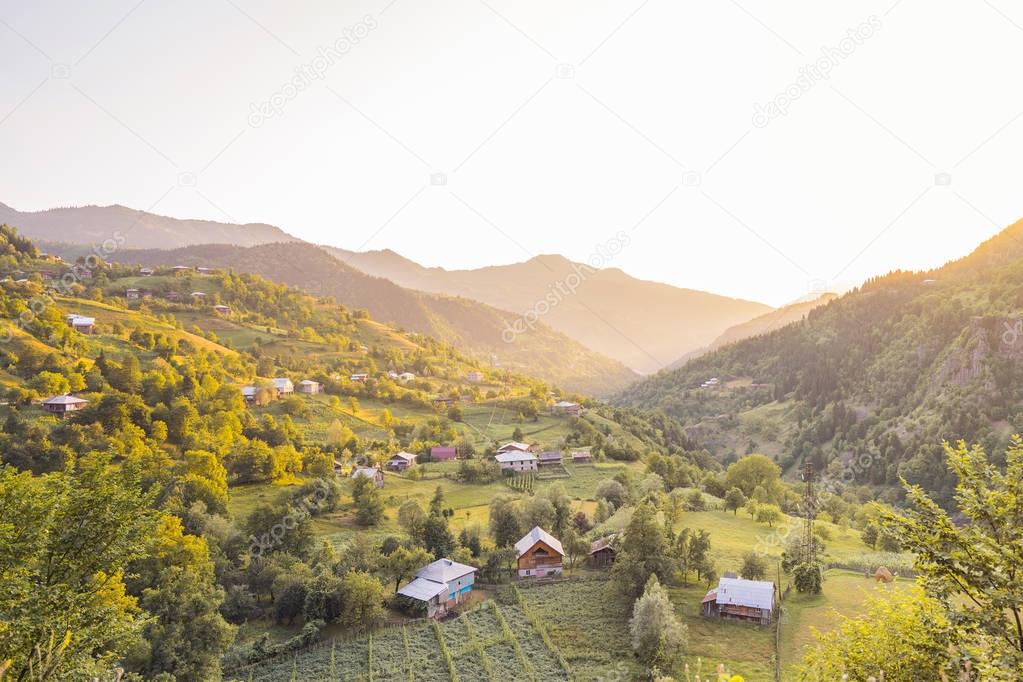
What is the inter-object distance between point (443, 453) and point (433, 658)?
38458 millimetres

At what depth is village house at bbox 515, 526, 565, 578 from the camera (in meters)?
38.2

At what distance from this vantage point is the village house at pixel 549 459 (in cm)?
6612

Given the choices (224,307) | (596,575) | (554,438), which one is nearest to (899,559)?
(596,575)

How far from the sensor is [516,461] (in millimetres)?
63156

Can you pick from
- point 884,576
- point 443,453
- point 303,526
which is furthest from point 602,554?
point 443,453

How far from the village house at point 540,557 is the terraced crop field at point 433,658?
6291 millimetres

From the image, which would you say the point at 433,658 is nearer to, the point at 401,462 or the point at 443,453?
the point at 401,462

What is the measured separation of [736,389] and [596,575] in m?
127

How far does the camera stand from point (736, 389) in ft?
497

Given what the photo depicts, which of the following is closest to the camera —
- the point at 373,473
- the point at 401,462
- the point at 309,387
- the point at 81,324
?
the point at 373,473

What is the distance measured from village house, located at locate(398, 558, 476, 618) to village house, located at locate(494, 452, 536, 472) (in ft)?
85.6

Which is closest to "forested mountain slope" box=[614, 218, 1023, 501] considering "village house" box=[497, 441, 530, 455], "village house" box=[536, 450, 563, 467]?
"village house" box=[536, 450, 563, 467]

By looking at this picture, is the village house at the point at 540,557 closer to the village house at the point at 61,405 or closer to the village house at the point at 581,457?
the village house at the point at 581,457

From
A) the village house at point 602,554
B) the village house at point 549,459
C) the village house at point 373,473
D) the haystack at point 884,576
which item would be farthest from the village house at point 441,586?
the village house at point 549,459
